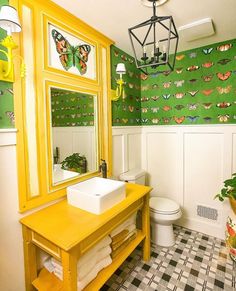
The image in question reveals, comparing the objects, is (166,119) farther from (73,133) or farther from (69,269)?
(69,269)

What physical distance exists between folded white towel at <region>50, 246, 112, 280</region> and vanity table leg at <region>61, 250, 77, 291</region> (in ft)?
0.49

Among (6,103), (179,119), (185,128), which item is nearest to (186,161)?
(185,128)

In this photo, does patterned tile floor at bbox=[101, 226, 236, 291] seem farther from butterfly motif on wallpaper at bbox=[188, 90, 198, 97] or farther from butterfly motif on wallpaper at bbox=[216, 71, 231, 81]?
butterfly motif on wallpaper at bbox=[216, 71, 231, 81]

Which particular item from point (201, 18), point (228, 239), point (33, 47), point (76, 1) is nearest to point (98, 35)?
point (76, 1)

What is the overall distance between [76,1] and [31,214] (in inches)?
64.5

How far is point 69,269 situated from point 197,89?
89.6 inches

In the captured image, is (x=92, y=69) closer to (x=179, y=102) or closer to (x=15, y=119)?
(x=15, y=119)

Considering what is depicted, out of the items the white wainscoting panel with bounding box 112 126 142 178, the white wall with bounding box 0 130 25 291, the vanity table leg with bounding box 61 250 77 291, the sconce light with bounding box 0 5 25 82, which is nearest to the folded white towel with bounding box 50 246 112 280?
the vanity table leg with bounding box 61 250 77 291

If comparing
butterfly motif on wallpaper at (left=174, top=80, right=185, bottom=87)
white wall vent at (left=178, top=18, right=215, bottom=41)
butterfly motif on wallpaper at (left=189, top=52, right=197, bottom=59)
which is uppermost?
white wall vent at (left=178, top=18, right=215, bottom=41)

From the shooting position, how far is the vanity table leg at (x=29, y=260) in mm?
1298

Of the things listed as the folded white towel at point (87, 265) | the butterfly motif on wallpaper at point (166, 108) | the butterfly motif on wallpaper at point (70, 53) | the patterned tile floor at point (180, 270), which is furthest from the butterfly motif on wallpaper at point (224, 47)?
the folded white towel at point (87, 265)

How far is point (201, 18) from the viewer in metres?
1.63

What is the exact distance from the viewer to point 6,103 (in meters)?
1.19

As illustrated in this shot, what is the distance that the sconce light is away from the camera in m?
1.00
